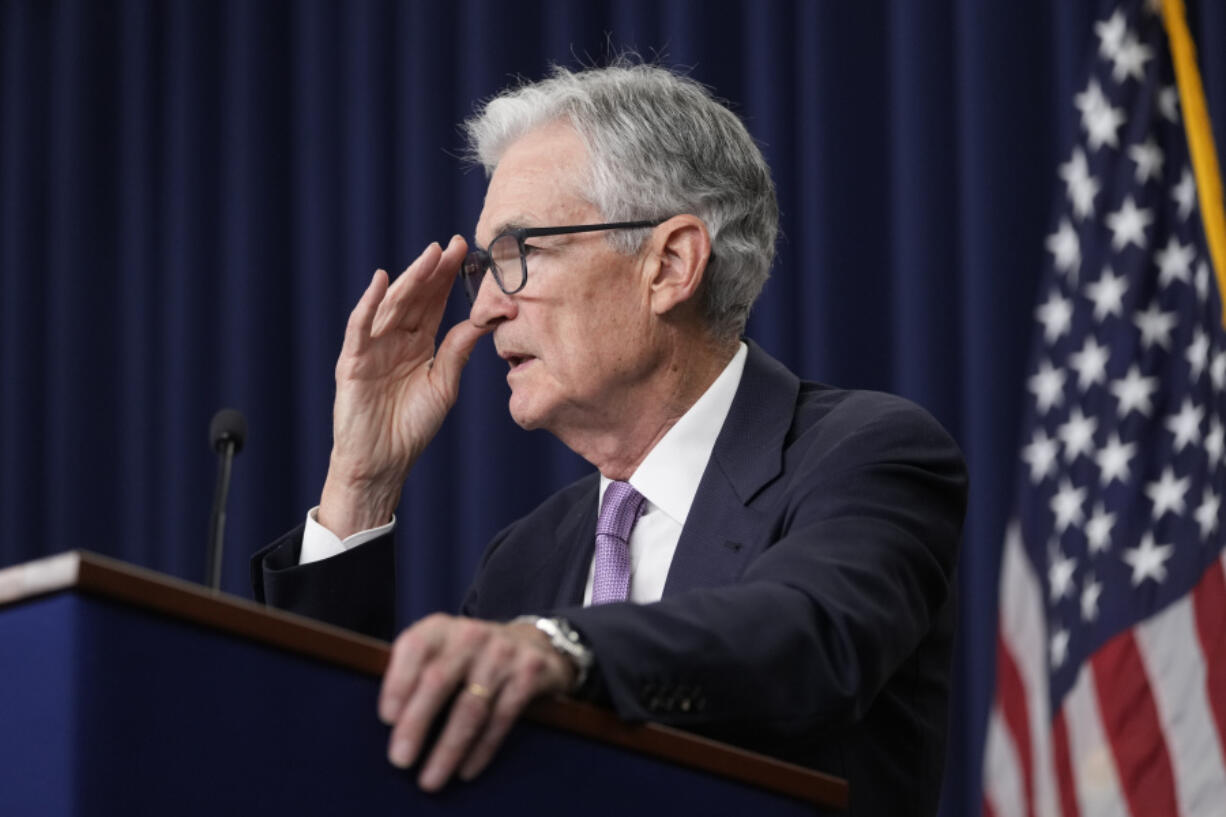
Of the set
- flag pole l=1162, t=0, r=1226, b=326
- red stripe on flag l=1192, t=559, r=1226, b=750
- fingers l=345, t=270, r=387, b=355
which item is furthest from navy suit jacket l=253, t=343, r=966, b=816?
flag pole l=1162, t=0, r=1226, b=326

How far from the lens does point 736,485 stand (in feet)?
5.71

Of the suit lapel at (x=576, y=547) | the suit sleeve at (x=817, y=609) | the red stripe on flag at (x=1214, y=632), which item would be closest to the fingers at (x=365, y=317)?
the suit lapel at (x=576, y=547)

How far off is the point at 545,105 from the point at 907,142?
56.8 inches

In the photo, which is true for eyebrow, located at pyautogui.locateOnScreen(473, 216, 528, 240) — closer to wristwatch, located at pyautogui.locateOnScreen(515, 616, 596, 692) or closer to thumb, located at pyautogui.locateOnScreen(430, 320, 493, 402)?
thumb, located at pyautogui.locateOnScreen(430, 320, 493, 402)

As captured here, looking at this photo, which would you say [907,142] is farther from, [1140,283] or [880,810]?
[880,810]

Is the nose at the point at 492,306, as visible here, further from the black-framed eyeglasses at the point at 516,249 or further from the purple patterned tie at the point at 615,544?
the purple patterned tie at the point at 615,544

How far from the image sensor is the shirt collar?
192cm

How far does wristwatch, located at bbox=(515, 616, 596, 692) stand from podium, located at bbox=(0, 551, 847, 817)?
0.03m

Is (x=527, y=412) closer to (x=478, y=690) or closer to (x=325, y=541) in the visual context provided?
(x=325, y=541)

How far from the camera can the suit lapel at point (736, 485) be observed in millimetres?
1658

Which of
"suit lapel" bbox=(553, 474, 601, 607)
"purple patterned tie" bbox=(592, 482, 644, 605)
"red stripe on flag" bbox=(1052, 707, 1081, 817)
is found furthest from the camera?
"red stripe on flag" bbox=(1052, 707, 1081, 817)

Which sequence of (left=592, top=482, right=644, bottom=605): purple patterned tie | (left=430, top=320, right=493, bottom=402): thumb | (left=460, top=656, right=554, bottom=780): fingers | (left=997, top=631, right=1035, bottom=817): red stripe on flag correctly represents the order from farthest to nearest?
(left=997, top=631, right=1035, bottom=817): red stripe on flag
(left=430, top=320, right=493, bottom=402): thumb
(left=592, top=482, right=644, bottom=605): purple patterned tie
(left=460, top=656, right=554, bottom=780): fingers

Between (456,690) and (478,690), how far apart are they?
2cm

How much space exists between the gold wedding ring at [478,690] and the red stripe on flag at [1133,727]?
1883mm
